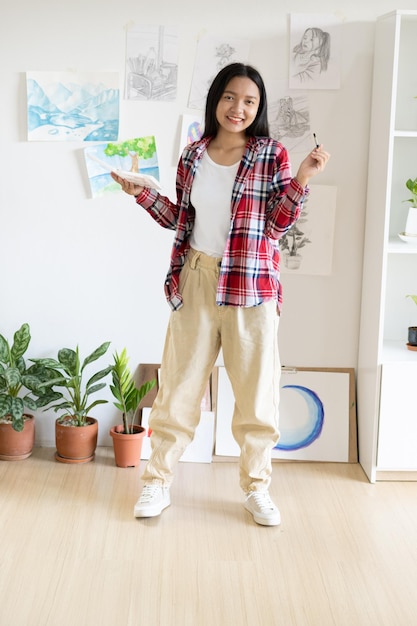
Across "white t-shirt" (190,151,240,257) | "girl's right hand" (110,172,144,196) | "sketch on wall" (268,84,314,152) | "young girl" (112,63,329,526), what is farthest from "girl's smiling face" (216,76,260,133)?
"sketch on wall" (268,84,314,152)

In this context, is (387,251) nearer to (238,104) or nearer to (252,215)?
(252,215)

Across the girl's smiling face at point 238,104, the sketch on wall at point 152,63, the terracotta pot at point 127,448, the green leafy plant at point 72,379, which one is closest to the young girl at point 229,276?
the girl's smiling face at point 238,104

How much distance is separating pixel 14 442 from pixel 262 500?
1.00m

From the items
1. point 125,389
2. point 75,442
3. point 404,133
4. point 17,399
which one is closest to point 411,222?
point 404,133

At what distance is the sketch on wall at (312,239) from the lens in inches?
120

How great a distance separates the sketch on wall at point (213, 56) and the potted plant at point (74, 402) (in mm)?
1037

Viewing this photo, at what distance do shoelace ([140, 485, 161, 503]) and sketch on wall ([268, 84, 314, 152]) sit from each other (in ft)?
4.37

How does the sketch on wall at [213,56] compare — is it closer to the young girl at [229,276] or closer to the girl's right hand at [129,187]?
the young girl at [229,276]

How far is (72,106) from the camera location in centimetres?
297

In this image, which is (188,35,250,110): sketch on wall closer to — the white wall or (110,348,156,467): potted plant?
the white wall

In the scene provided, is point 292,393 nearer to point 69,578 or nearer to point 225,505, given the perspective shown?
point 225,505

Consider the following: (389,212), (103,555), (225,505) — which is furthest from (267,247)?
(103,555)

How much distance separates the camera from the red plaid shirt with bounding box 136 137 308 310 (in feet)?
8.06

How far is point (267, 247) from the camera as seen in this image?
8.31ft
